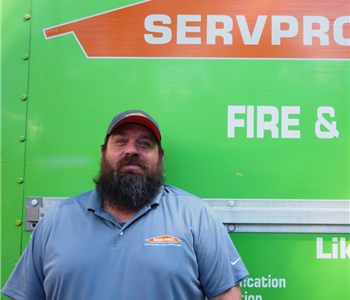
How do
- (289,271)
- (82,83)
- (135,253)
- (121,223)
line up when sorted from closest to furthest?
(135,253) < (121,223) < (289,271) < (82,83)

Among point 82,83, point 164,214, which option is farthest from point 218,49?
point 164,214

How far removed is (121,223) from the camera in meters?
1.31

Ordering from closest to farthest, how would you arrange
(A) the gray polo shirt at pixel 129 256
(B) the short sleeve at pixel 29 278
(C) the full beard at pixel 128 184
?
(A) the gray polo shirt at pixel 129 256 < (B) the short sleeve at pixel 29 278 < (C) the full beard at pixel 128 184

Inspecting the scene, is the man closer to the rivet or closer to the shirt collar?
the shirt collar

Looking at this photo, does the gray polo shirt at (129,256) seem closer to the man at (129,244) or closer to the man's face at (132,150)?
the man at (129,244)

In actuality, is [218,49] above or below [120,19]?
below

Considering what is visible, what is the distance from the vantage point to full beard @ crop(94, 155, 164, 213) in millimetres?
1360

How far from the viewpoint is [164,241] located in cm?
121

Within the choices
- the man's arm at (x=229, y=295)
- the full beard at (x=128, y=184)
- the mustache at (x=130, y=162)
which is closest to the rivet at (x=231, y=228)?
the man's arm at (x=229, y=295)

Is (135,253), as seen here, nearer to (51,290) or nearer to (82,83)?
(51,290)

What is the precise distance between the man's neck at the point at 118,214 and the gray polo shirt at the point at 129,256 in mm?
61

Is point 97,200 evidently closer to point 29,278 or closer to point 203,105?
point 29,278

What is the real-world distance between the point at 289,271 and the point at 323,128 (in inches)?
30.6

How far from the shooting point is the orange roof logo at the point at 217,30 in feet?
4.95
